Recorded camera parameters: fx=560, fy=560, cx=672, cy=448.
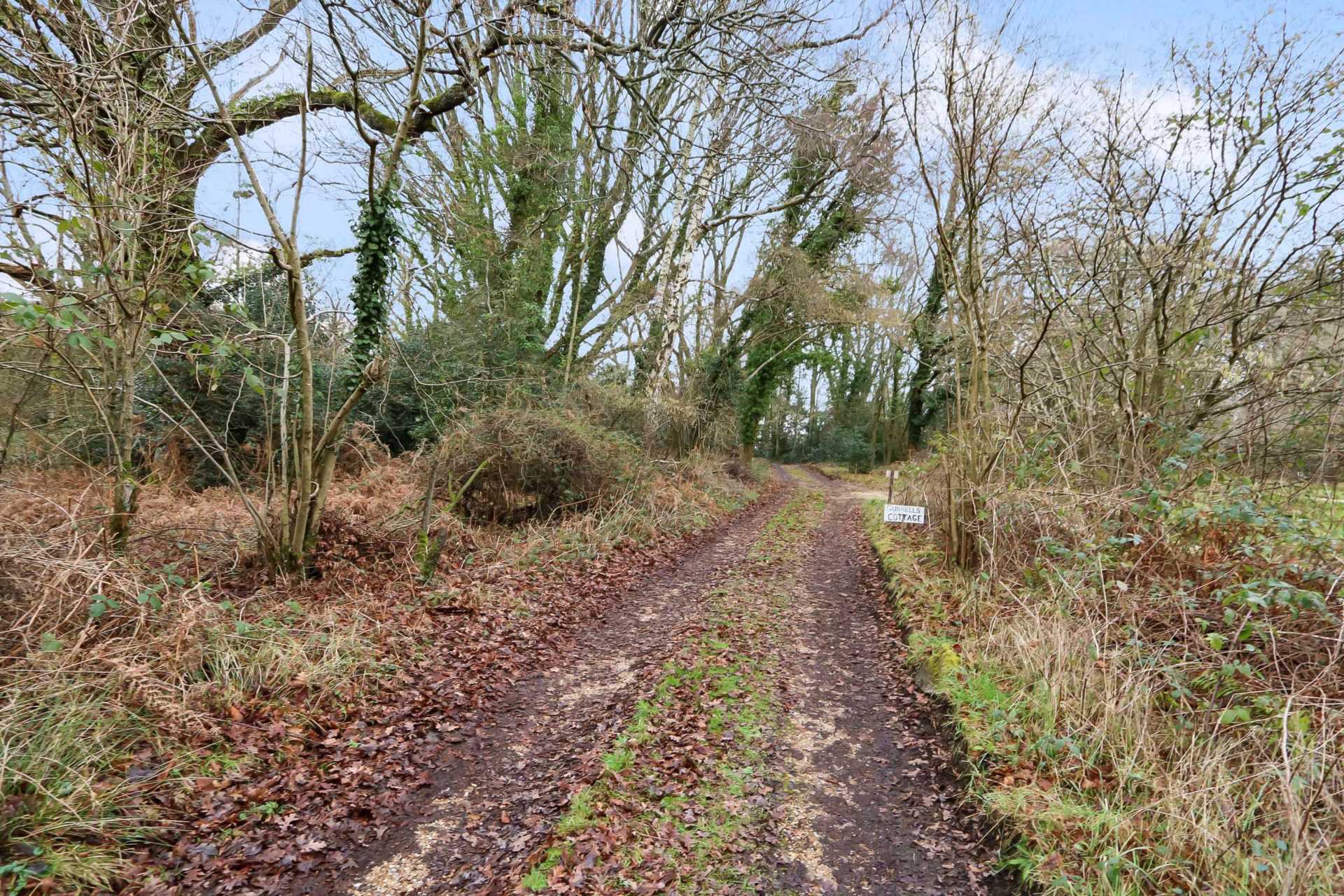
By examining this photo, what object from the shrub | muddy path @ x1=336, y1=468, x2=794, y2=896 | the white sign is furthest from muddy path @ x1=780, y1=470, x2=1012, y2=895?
the shrub

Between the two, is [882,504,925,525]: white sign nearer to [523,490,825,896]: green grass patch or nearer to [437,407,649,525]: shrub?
[523,490,825,896]: green grass patch

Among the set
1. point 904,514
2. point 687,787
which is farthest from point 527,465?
point 687,787

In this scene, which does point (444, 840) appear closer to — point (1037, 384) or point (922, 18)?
point (1037, 384)

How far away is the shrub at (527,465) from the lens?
901cm

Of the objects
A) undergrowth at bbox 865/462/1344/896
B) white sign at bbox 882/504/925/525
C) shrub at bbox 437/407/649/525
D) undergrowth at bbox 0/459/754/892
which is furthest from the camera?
shrub at bbox 437/407/649/525

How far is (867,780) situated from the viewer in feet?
13.0

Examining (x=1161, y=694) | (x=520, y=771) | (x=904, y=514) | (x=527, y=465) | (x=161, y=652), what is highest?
(x=527, y=465)

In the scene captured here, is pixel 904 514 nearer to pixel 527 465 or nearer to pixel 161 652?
pixel 527 465

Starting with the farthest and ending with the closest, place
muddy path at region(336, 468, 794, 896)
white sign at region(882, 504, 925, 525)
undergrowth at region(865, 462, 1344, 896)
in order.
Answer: white sign at region(882, 504, 925, 525)
muddy path at region(336, 468, 794, 896)
undergrowth at region(865, 462, 1344, 896)

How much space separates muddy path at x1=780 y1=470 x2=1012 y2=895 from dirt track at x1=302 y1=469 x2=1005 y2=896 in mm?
10

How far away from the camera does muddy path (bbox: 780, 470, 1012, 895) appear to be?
3.13 meters

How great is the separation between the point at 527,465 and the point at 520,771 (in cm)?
590

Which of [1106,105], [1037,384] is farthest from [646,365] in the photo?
[1106,105]

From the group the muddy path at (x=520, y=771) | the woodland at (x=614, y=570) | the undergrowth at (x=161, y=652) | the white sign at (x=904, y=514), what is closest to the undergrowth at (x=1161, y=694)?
the woodland at (x=614, y=570)
